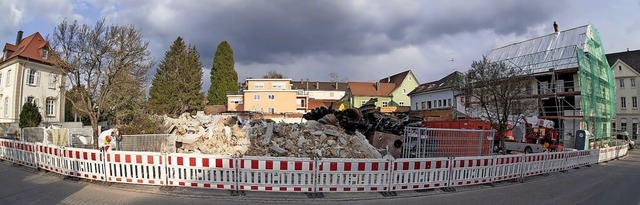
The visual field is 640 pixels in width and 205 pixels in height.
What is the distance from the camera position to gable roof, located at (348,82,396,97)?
6543cm

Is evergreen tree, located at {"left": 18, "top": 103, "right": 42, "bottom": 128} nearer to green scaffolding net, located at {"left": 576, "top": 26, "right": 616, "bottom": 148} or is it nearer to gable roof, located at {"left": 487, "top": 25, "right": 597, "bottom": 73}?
gable roof, located at {"left": 487, "top": 25, "right": 597, "bottom": 73}

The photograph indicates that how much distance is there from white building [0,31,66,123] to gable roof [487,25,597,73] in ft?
145

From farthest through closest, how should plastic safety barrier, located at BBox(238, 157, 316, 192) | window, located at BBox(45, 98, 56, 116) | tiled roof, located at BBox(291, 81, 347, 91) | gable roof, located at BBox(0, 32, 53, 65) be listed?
tiled roof, located at BBox(291, 81, 347, 91) → window, located at BBox(45, 98, 56, 116) → gable roof, located at BBox(0, 32, 53, 65) → plastic safety barrier, located at BBox(238, 157, 316, 192)

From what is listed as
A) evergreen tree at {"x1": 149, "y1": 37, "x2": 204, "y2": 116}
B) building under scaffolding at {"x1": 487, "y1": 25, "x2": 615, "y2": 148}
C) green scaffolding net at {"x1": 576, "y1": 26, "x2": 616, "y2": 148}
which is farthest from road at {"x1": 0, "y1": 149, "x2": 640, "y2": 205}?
evergreen tree at {"x1": 149, "y1": 37, "x2": 204, "y2": 116}

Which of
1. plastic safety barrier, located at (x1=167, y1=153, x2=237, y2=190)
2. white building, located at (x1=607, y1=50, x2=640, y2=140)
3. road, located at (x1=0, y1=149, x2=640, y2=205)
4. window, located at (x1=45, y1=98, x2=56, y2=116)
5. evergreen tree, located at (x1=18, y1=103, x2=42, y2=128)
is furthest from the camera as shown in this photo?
white building, located at (x1=607, y1=50, x2=640, y2=140)

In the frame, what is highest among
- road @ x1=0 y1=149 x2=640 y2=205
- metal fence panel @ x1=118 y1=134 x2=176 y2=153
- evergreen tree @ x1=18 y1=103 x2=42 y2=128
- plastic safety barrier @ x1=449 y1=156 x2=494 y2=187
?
evergreen tree @ x1=18 y1=103 x2=42 y2=128

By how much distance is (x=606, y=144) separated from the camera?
3225cm

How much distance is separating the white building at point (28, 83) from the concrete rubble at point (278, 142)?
26411 mm

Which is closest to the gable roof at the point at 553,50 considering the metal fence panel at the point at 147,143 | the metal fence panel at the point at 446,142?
the metal fence panel at the point at 446,142

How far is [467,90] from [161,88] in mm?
34969

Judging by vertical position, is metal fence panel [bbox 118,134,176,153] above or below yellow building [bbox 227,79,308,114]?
below

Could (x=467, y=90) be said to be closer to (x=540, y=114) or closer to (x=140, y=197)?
(x=540, y=114)

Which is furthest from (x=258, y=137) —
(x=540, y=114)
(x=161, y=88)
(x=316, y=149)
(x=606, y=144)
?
(x=161, y=88)

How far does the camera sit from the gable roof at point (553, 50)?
111 ft
